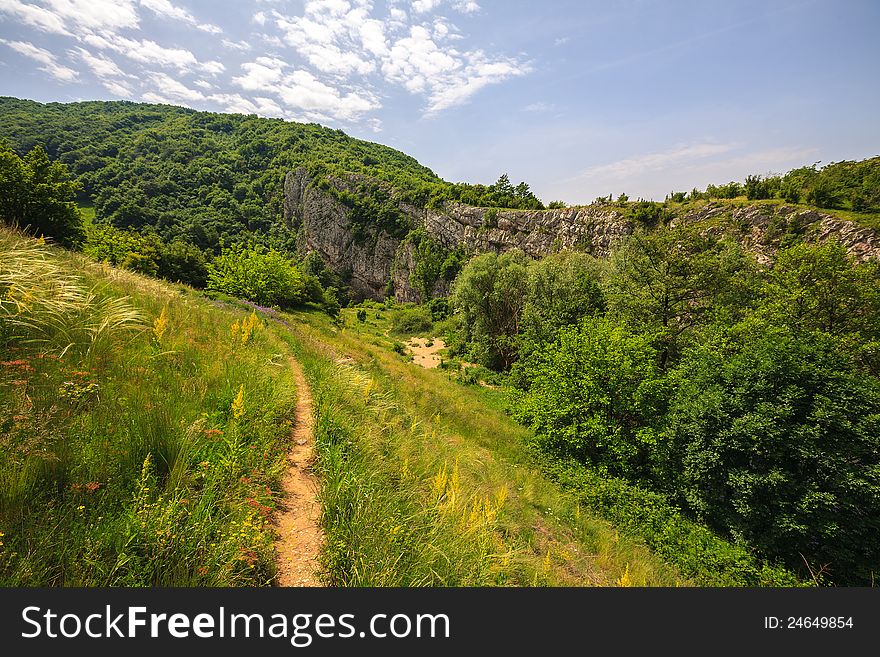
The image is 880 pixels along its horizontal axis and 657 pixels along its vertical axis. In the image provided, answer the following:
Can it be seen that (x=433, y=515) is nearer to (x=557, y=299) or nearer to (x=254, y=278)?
(x=557, y=299)

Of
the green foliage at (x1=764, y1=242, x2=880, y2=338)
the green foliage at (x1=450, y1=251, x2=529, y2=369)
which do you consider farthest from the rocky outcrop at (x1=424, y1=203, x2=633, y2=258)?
the green foliage at (x1=764, y1=242, x2=880, y2=338)

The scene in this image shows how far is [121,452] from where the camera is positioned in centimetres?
247

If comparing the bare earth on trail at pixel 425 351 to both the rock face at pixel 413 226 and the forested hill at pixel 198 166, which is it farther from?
the forested hill at pixel 198 166

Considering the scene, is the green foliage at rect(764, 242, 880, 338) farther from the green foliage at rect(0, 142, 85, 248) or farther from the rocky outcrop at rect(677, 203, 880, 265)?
the green foliage at rect(0, 142, 85, 248)

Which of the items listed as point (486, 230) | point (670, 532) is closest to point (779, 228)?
point (670, 532)

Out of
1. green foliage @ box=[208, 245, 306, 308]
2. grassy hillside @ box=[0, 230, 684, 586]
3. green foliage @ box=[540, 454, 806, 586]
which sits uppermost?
green foliage @ box=[208, 245, 306, 308]

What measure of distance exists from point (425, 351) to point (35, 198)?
103 feet

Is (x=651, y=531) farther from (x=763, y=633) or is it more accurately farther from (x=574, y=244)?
(x=574, y=244)

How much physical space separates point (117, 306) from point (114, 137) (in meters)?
140

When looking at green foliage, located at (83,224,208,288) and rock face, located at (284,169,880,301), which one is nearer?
rock face, located at (284,169,880,301)

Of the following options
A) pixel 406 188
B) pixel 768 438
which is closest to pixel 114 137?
pixel 406 188

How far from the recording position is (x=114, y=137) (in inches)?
3708

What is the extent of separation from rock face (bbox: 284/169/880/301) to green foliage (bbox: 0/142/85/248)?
4268cm

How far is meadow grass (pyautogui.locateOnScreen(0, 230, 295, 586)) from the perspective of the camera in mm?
1804
